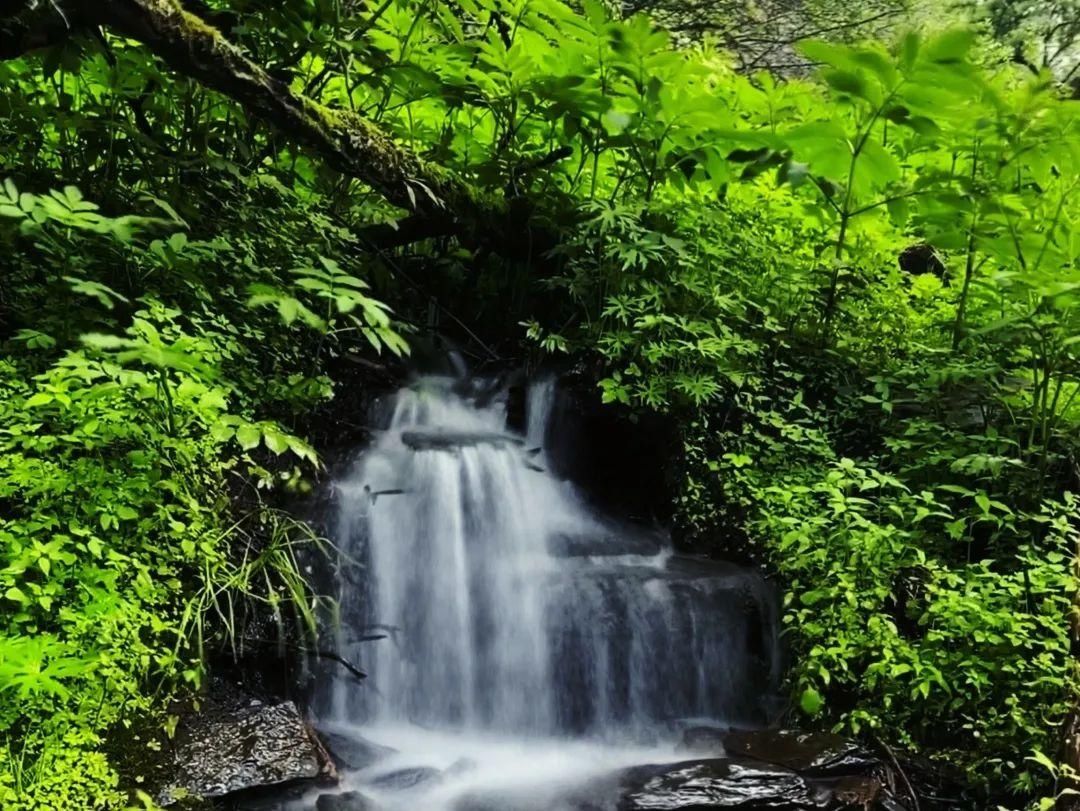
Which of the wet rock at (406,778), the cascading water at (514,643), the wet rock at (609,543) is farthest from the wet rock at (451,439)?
the wet rock at (406,778)

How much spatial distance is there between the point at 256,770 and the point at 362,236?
3447mm

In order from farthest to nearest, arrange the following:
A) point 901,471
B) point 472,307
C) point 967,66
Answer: point 472,307, point 901,471, point 967,66

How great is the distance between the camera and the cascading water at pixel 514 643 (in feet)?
11.8

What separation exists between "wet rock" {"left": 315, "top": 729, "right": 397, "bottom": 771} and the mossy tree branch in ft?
9.46

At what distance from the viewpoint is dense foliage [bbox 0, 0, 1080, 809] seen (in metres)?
2.76

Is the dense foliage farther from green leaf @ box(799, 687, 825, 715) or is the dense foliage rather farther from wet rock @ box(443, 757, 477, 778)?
wet rock @ box(443, 757, 477, 778)

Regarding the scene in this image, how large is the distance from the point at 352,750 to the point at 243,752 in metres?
0.62

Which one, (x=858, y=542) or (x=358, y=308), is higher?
(x=358, y=308)

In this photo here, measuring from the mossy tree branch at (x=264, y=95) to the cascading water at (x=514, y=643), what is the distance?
1.76 meters

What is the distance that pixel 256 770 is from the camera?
282 centimetres

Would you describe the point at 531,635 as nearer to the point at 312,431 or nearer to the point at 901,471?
the point at 312,431

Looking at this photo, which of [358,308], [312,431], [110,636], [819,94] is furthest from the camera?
[819,94]

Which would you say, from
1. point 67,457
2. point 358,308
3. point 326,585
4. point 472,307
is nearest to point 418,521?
point 326,585

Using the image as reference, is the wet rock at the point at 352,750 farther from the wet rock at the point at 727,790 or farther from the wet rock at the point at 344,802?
the wet rock at the point at 727,790
